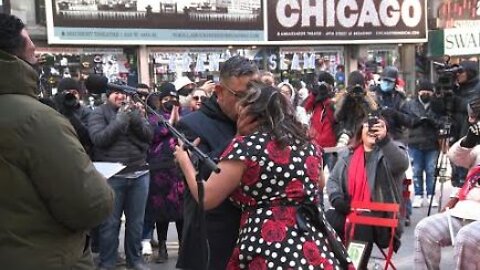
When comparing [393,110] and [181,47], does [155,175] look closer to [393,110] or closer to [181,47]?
[393,110]

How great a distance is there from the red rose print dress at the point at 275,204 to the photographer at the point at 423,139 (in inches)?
220

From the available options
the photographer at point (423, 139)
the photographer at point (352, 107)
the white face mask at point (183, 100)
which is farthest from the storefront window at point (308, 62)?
the white face mask at point (183, 100)

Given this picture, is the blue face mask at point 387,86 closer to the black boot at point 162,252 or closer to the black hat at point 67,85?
the black boot at point 162,252

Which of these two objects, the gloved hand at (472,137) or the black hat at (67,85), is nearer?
the gloved hand at (472,137)

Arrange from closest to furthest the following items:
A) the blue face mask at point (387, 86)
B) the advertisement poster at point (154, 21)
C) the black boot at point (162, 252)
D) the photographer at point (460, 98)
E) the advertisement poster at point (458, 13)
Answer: the black boot at point (162, 252) < the photographer at point (460, 98) < the blue face mask at point (387, 86) < the advertisement poster at point (154, 21) < the advertisement poster at point (458, 13)

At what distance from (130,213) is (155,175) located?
0.73 meters

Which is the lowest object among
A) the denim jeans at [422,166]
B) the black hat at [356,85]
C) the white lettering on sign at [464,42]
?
the denim jeans at [422,166]

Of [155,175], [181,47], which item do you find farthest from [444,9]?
[155,175]

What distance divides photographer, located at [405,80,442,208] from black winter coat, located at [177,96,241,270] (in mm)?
5478

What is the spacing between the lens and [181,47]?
15078mm

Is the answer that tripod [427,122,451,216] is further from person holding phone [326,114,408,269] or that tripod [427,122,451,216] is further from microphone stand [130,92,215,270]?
microphone stand [130,92,215,270]

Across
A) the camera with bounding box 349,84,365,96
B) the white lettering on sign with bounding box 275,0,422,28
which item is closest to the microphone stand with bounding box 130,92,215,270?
the camera with bounding box 349,84,365,96

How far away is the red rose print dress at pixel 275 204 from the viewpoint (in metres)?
2.93

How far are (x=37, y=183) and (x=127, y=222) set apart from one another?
3.70m
